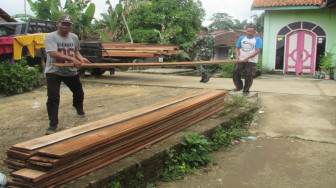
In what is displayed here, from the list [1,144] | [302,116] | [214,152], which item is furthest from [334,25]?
[1,144]

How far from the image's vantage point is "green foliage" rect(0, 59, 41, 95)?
689 cm

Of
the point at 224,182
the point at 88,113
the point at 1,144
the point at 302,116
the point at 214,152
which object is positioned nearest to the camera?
the point at 224,182

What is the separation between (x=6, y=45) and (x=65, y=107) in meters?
3.36

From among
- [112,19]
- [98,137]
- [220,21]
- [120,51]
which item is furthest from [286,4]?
[220,21]

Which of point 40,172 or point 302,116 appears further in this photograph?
point 302,116

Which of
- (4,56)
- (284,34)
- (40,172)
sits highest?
(284,34)

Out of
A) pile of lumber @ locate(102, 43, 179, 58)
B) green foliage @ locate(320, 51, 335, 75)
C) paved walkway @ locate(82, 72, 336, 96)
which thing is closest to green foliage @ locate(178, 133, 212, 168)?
paved walkway @ locate(82, 72, 336, 96)

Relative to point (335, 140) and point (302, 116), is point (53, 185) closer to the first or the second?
point (335, 140)

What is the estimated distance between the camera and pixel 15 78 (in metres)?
7.05

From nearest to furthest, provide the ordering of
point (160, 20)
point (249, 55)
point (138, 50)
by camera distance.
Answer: point (249, 55), point (138, 50), point (160, 20)

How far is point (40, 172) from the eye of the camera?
2.13m

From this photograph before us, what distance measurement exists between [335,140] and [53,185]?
12.2 ft

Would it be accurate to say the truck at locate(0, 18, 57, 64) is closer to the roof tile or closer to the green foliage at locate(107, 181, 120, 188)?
the green foliage at locate(107, 181, 120, 188)

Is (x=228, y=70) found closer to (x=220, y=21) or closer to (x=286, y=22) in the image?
(x=286, y=22)
